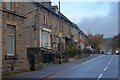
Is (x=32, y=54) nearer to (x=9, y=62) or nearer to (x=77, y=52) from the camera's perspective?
(x=9, y=62)

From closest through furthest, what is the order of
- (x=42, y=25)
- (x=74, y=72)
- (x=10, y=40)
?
(x=10, y=40) < (x=74, y=72) < (x=42, y=25)

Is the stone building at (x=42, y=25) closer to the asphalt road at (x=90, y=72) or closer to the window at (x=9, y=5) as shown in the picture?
the asphalt road at (x=90, y=72)

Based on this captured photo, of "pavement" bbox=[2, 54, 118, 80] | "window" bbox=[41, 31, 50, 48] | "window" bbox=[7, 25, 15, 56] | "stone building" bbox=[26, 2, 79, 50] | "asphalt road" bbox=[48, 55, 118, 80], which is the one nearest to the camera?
"pavement" bbox=[2, 54, 118, 80]

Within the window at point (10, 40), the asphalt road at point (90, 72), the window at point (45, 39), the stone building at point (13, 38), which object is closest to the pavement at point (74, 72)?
the asphalt road at point (90, 72)

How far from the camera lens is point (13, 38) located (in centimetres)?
2522

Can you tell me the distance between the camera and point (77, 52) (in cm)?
6156

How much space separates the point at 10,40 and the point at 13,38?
0.30 m

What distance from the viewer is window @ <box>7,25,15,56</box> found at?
24750 mm

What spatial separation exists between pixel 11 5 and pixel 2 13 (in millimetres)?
2689

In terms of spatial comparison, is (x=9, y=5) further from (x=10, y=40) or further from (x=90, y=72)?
(x=90, y=72)

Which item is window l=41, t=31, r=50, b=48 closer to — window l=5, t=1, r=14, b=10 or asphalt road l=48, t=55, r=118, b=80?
asphalt road l=48, t=55, r=118, b=80

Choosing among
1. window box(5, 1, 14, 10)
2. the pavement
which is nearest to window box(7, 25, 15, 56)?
window box(5, 1, 14, 10)

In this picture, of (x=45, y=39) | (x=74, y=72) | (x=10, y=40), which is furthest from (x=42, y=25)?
(x=10, y=40)

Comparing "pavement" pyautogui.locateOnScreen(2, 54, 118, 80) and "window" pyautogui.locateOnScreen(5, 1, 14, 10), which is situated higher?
"window" pyautogui.locateOnScreen(5, 1, 14, 10)
